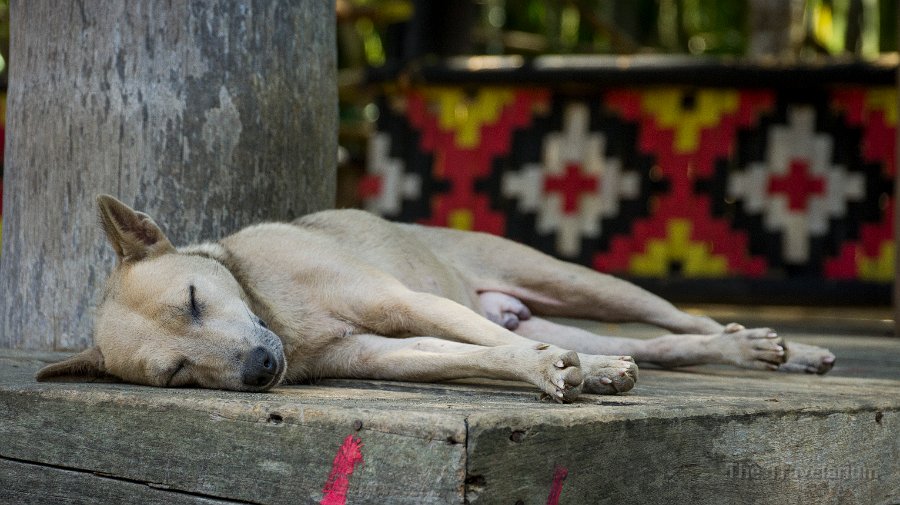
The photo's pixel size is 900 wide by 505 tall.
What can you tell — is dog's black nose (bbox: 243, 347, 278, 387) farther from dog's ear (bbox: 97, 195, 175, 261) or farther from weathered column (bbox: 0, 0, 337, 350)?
weathered column (bbox: 0, 0, 337, 350)

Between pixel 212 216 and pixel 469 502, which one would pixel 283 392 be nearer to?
pixel 469 502

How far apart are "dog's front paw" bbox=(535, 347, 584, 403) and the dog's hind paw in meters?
1.38

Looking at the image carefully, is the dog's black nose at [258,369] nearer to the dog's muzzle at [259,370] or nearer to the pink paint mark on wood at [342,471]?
the dog's muzzle at [259,370]

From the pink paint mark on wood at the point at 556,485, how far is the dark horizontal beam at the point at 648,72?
457 centimetres

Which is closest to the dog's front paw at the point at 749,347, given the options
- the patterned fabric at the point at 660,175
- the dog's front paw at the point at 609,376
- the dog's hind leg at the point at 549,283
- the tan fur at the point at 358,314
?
the tan fur at the point at 358,314

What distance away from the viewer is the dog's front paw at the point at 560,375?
7.56 feet

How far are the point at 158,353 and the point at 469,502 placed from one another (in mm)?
1133

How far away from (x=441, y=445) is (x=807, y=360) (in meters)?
2.06

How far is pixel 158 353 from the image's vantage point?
2658 millimetres

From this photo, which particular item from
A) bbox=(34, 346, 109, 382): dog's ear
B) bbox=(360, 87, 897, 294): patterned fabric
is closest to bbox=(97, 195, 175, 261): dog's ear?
bbox=(34, 346, 109, 382): dog's ear

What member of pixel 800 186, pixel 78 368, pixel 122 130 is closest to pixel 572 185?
pixel 800 186

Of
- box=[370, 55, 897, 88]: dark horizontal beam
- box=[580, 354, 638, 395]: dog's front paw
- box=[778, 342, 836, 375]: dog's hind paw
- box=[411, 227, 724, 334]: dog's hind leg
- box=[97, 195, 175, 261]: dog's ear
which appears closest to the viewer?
box=[580, 354, 638, 395]: dog's front paw

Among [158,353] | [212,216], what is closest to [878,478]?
[158,353]

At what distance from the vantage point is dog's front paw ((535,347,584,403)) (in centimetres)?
230
